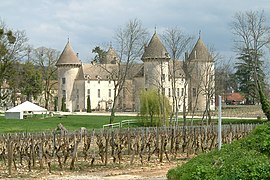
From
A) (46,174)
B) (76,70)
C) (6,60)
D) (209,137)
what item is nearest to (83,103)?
(76,70)

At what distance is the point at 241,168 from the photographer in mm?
8203

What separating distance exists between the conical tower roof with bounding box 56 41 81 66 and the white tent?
2873 cm

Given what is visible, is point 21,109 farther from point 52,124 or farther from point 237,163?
point 237,163

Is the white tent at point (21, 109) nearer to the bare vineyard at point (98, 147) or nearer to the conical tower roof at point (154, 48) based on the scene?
the conical tower roof at point (154, 48)

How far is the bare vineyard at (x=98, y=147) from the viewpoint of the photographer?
20.2 meters

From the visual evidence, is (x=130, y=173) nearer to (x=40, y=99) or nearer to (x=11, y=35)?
(x=11, y=35)

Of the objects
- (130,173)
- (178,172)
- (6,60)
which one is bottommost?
(130,173)

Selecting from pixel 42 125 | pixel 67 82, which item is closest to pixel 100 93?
pixel 67 82

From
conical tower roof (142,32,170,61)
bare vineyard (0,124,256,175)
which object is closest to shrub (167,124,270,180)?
bare vineyard (0,124,256,175)

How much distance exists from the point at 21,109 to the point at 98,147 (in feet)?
129

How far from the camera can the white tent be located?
5888 cm

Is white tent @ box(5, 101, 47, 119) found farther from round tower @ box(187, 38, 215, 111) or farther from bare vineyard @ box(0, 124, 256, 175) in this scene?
bare vineyard @ box(0, 124, 256, 175)

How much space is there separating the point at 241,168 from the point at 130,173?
10.7 meters

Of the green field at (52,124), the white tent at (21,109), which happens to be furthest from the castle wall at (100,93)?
the green field at (52,124)
